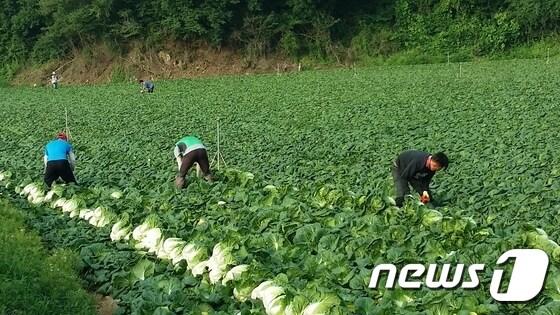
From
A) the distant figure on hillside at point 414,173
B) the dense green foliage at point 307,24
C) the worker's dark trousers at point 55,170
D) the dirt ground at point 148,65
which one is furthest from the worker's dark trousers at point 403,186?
the dirt ground at point 148,65

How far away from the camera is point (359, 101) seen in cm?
2552

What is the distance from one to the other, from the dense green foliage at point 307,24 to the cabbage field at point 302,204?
22742 millimetres

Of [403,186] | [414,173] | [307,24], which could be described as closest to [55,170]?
[403,186]

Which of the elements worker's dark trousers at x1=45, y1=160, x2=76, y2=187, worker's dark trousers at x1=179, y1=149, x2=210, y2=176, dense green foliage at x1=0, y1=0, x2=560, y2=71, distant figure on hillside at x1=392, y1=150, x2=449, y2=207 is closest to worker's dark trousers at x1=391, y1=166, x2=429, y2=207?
distant figure on hillside at x1=392, y1=150, x2=449, y2=207

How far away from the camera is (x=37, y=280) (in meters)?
7.13

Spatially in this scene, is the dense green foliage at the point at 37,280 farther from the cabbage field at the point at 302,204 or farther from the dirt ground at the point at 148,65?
the dirt ground at the point at 148,65

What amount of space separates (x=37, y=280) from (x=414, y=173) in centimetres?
506

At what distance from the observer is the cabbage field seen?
651 centimetres

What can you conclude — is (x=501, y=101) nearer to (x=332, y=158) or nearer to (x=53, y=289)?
(x=332, y=158)

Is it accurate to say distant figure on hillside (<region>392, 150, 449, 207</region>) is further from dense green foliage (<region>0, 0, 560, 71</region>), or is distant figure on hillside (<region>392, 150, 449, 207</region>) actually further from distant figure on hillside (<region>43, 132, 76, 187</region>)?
dense green foliage (<region>0, 0, 560, 71</region>)

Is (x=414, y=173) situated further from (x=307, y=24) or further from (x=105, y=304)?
(x=307, y=24)

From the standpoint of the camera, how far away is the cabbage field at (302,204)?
256 inches

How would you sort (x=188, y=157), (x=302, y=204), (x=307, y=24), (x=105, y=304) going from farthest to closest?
(x=307, y=24)
(x=188, y=157)
(x=302, y=204)
(x=105, y=304)

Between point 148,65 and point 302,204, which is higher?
point 302,204
